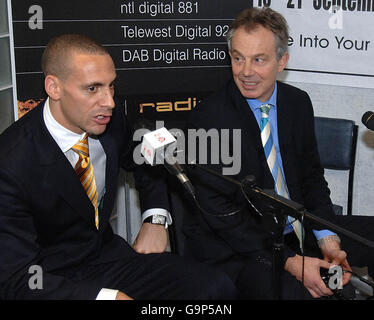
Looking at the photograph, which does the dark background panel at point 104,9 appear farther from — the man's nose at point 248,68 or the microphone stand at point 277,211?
the microphone stand at point 277,211

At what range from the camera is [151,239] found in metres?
2.60

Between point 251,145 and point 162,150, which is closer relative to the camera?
point 162,150

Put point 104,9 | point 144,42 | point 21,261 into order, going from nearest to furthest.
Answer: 1. point 21,261
2. point 104,9
3. point 144,42

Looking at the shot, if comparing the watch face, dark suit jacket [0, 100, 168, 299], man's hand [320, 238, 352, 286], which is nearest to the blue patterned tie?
man's hand [320, 238, 352, 286]

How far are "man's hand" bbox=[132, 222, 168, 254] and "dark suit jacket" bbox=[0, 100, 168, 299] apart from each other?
54mm

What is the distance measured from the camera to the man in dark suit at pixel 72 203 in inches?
82.5

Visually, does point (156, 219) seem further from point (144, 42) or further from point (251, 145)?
point (144, 42)

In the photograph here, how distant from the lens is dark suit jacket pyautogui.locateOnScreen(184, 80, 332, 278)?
2643 mm

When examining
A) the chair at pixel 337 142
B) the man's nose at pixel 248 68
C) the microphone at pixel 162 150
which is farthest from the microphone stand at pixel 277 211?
the chair at pixel 337 142

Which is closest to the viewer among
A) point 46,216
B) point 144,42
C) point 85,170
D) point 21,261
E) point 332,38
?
point 21,261

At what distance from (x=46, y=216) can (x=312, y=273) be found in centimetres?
114

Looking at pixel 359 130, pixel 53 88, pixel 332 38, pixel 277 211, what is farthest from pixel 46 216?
pixel 359 130

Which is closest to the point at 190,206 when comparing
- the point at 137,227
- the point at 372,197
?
the point at 137,227

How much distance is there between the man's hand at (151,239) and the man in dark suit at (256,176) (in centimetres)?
23
